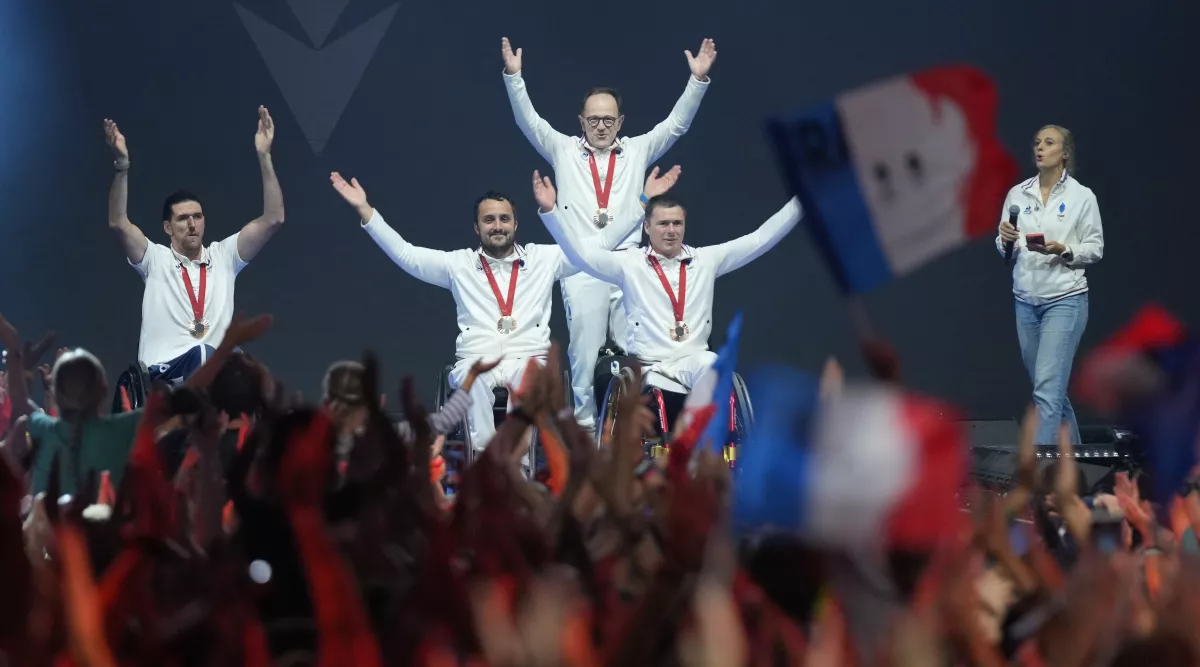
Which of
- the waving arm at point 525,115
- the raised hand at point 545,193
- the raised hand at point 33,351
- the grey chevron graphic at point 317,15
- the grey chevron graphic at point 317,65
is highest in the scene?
the grey chevron graphic at point 317,15

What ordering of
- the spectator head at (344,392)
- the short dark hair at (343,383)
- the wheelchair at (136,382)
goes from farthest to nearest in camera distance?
the wheelchair at (136,382)
the short dark hair at (343,383)
the spectator head at (344,392)

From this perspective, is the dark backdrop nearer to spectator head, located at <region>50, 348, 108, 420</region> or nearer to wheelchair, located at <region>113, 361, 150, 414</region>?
wheelchair, located at <region>113, 361, 150, 414</region>

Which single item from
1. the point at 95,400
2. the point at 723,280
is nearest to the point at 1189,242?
the point at 723,280

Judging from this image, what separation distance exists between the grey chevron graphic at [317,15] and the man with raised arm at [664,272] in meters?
2.71

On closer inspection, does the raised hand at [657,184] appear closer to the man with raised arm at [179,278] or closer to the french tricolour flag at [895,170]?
the man with raised arm at [179,278]

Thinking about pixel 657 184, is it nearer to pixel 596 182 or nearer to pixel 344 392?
pixel 596 182

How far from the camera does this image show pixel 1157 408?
1243 mm

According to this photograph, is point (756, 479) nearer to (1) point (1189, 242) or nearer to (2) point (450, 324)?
(2) point (450, 324)

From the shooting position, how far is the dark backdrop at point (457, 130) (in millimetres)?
7469

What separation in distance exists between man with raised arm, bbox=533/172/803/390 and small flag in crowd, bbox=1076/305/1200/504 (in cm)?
379

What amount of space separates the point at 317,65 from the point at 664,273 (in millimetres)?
3143

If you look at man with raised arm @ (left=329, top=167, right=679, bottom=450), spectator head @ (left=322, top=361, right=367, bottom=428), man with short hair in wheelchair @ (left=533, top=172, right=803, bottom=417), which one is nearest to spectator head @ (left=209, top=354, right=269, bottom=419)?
spectator head @ (left=322, top=361, right=367, bottom=428)

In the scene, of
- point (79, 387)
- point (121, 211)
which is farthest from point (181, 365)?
point (79, 387)

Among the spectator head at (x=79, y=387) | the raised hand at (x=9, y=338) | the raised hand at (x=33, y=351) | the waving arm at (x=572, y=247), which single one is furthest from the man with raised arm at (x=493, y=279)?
the spectator head at (x=79, y=387)
